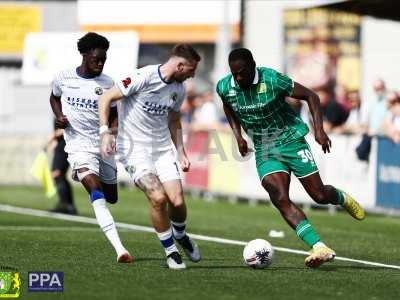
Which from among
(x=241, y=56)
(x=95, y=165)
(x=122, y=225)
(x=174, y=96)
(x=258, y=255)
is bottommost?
(x=122, y=225)

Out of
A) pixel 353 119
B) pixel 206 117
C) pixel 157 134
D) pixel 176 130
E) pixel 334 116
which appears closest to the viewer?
pixel 157 134

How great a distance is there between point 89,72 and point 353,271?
347 centimetres

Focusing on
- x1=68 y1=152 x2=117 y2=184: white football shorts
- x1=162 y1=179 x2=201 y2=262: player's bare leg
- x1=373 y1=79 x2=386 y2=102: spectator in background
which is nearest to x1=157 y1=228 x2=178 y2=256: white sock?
x1=162 y1=179 x2=201 y2=262: player's bare leg

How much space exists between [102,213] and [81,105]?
125cm

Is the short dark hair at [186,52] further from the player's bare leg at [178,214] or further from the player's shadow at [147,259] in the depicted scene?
the player's shadow at [147,259]

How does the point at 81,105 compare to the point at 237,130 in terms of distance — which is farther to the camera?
the point at 81,105

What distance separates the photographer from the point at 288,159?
13531 mm

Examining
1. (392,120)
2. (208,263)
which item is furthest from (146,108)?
(392,120)

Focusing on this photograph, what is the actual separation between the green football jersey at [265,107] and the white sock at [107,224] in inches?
66.2

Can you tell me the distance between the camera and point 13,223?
739 inches

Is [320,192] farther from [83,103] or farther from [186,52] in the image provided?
[83,103]

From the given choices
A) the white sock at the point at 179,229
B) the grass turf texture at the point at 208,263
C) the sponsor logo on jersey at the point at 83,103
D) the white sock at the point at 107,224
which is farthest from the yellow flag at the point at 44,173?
the white sock at the point at 179,229

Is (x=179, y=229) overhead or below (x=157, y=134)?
below

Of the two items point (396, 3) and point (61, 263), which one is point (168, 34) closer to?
point (396, 3)
